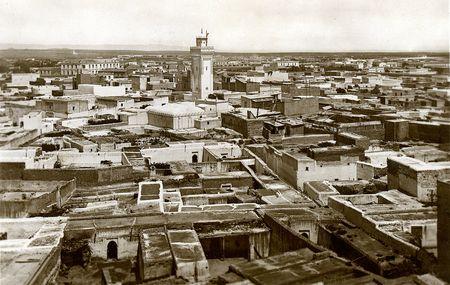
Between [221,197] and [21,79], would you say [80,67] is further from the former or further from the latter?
[221,197]

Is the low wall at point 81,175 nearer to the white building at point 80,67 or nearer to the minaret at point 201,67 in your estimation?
the minaret at point 201,67

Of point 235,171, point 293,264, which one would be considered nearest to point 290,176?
point 235,171

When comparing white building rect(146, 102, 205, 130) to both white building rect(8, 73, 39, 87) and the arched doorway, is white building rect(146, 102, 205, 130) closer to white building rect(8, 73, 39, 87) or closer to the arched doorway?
the arched doorway

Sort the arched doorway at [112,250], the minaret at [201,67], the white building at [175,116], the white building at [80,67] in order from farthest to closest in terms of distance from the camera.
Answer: the white building at [80,67] < the minaret at [201,67] < the white building at [175,116] < the arched doorway at [112,250]

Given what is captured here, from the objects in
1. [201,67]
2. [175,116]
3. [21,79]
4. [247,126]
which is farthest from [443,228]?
[21,79]

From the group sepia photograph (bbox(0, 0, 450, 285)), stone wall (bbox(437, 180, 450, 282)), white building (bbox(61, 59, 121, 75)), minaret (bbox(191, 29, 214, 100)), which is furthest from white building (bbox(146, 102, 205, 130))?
white building (bbox(61, 59, 121, 75))

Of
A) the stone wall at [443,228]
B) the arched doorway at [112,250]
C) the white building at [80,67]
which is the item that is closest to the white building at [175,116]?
the arched doorway at [112,250]

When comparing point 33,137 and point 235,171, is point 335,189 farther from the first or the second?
point 33,137
